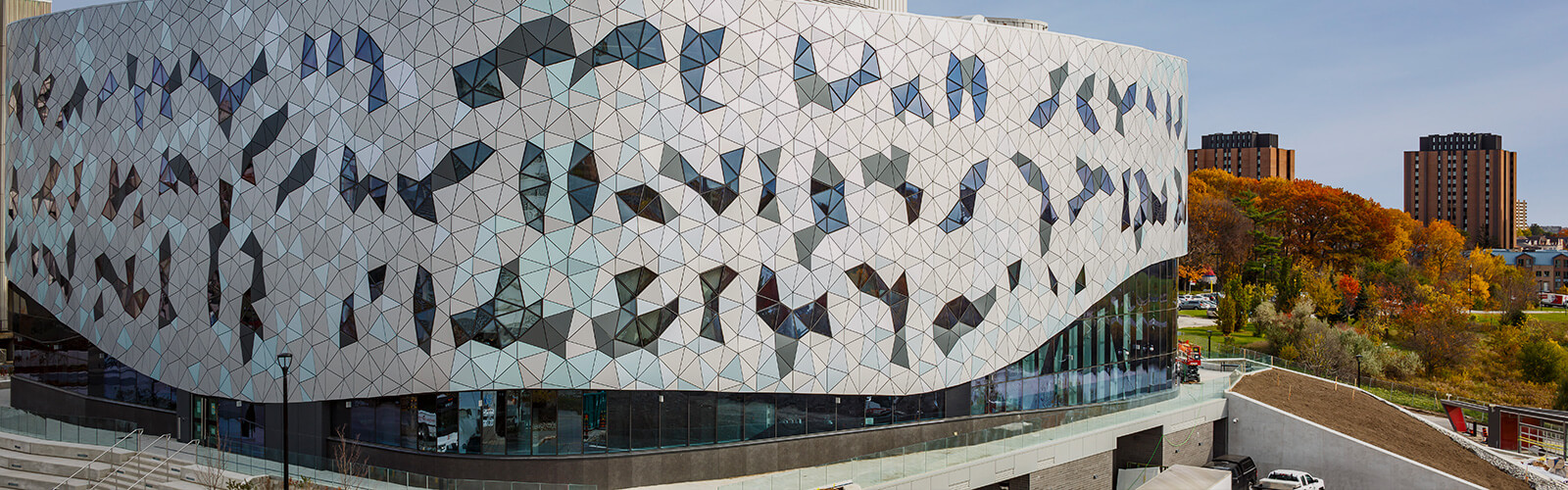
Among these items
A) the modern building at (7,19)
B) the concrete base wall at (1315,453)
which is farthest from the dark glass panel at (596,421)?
the modern building at (7,19)

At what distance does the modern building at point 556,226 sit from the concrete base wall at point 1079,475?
82.4 inches

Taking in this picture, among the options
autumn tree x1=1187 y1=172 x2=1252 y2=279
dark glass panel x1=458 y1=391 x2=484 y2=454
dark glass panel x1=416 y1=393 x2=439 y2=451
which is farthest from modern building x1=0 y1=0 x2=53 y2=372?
autumn tree x1=1187 y1=172 x2=1252 y2=279

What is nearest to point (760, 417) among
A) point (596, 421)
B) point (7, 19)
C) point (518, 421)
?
point (596, 421)

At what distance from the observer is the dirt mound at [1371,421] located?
38.7 metres

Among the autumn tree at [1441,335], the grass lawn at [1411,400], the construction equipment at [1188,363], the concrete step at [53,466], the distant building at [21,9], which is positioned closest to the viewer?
the concrete step at [53,466]

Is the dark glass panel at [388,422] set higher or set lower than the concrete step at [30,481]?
higher

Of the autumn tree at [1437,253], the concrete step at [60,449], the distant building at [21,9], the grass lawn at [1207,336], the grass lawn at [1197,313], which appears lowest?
the grass lawn at [1207,336]

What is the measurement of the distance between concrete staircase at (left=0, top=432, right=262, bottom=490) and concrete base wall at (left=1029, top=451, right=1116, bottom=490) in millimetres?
21433

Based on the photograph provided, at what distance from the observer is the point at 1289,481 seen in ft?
119

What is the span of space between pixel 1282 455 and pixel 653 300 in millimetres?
25759

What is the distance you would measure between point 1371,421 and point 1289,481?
8.24 m

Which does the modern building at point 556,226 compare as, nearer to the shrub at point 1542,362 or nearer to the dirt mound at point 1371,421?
the dirt mound at point 1371,421

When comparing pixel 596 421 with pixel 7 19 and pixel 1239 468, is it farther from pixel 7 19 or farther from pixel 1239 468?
pixel 7 19

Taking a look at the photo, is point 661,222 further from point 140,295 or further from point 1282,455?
point 1282,455
